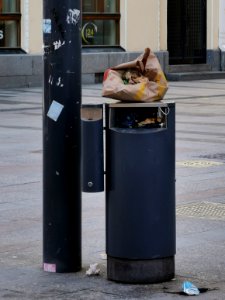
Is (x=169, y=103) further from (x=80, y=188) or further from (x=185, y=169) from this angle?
(x=185, y=169)

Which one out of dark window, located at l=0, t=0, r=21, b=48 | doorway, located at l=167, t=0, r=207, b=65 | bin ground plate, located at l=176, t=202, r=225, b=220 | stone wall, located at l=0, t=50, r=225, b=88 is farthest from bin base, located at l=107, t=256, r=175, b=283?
doorway, located at l=167, t=0, r=207, b=65

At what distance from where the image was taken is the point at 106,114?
699 cm

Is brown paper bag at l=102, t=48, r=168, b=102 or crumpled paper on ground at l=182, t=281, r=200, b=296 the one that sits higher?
brown paper bag at l=102, t=48, r=168, b=102

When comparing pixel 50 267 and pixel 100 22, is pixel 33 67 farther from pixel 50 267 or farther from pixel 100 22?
pixel 50 267

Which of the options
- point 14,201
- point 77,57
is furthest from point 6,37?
point 77,57

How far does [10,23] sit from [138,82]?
21.8 metres

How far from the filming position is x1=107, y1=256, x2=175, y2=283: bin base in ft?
22.3

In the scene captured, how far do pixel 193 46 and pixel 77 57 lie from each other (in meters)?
27.5

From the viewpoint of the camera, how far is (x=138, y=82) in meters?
6.93

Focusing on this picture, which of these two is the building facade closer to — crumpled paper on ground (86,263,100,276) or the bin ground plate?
the bin ground plate

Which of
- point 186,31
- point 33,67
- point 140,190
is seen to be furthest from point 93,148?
point 186,31

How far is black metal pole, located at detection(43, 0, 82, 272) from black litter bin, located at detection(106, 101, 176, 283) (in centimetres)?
32

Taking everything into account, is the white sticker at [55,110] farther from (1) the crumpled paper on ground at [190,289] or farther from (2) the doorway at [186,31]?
(2) the doorway at [186,31]

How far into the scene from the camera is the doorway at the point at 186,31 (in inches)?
1318
